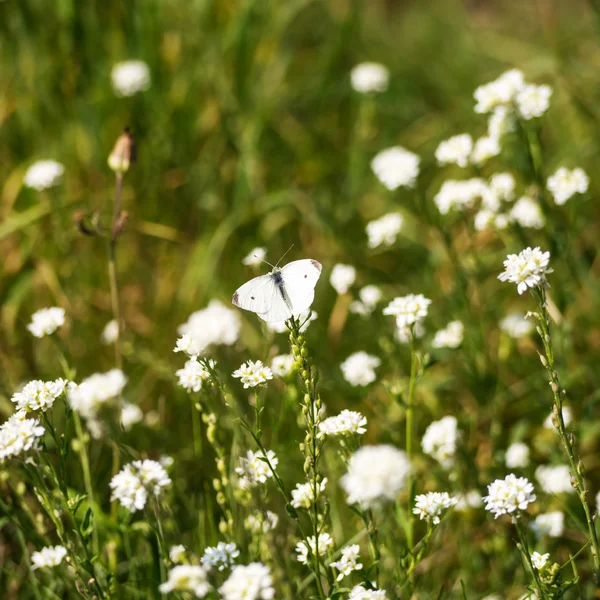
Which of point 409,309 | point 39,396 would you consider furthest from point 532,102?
point 39,396

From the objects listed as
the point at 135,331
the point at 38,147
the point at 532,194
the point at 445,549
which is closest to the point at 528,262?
the point at 532,194

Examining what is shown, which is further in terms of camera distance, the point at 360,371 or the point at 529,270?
the point at 360,371

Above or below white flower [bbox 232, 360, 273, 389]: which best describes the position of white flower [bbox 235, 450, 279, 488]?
below

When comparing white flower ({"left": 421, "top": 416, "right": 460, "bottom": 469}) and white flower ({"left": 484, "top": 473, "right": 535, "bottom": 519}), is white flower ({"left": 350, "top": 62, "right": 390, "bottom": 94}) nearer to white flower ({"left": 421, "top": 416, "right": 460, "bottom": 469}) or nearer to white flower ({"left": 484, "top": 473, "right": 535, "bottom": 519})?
white flower ({"left": 421, "top": 416, "right": 460, "bottom": 469})

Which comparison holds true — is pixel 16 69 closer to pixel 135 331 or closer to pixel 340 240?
pixel 135 331

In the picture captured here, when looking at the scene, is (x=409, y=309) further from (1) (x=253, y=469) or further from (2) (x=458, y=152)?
(2) (x=458, y=152)

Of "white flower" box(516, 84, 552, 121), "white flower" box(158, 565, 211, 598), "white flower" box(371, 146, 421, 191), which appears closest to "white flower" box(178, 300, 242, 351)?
"white flower" box(158, 565, 211, 598)
